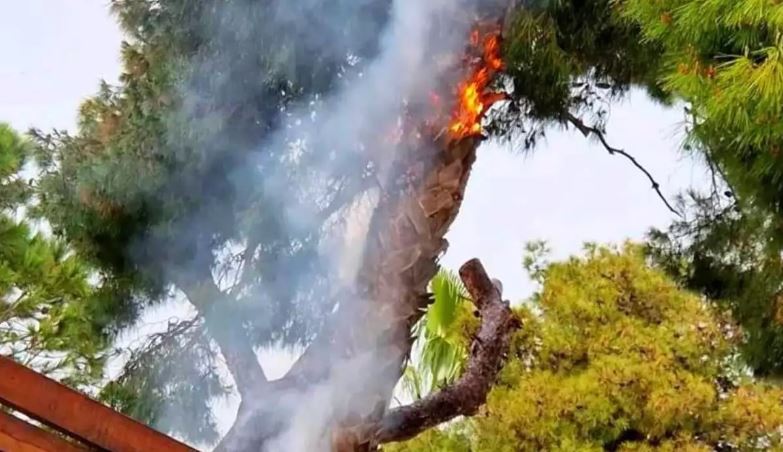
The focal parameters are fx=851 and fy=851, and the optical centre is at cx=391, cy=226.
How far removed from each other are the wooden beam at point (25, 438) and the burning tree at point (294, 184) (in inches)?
42.9

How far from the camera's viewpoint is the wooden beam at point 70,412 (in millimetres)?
1503

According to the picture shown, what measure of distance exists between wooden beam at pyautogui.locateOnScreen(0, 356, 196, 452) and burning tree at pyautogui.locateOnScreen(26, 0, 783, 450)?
3.42ft

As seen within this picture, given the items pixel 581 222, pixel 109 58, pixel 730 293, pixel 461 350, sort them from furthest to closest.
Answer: pixel 581 222 < pixel 461 350 < pixel 109 58 < pixel 730 293

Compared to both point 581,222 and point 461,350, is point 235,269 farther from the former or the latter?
point 581,222

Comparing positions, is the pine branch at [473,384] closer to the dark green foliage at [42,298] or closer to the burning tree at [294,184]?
the burning tree at [294,184]

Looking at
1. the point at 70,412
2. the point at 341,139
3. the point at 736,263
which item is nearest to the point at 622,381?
the point at 736,263

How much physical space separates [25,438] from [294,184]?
148 centimetres

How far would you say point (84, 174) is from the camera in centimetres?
279

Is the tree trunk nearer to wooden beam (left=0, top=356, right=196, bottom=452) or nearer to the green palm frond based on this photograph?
wooden beam (left=0, top=356, right=196, bottom=452)

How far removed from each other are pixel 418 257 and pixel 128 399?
43.7 inches

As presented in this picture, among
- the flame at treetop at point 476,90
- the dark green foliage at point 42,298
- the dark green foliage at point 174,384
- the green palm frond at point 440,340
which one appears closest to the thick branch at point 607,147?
the flame at treetop at point 476,90

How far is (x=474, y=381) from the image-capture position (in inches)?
115

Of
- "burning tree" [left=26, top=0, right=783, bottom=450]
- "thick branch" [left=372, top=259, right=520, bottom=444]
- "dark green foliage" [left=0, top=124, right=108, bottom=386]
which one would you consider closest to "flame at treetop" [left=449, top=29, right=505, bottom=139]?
"burning tree" [left=26, top=0, right=783, bottom=450]

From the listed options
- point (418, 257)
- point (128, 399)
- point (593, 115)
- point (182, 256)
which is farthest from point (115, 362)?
point (593, 115)
